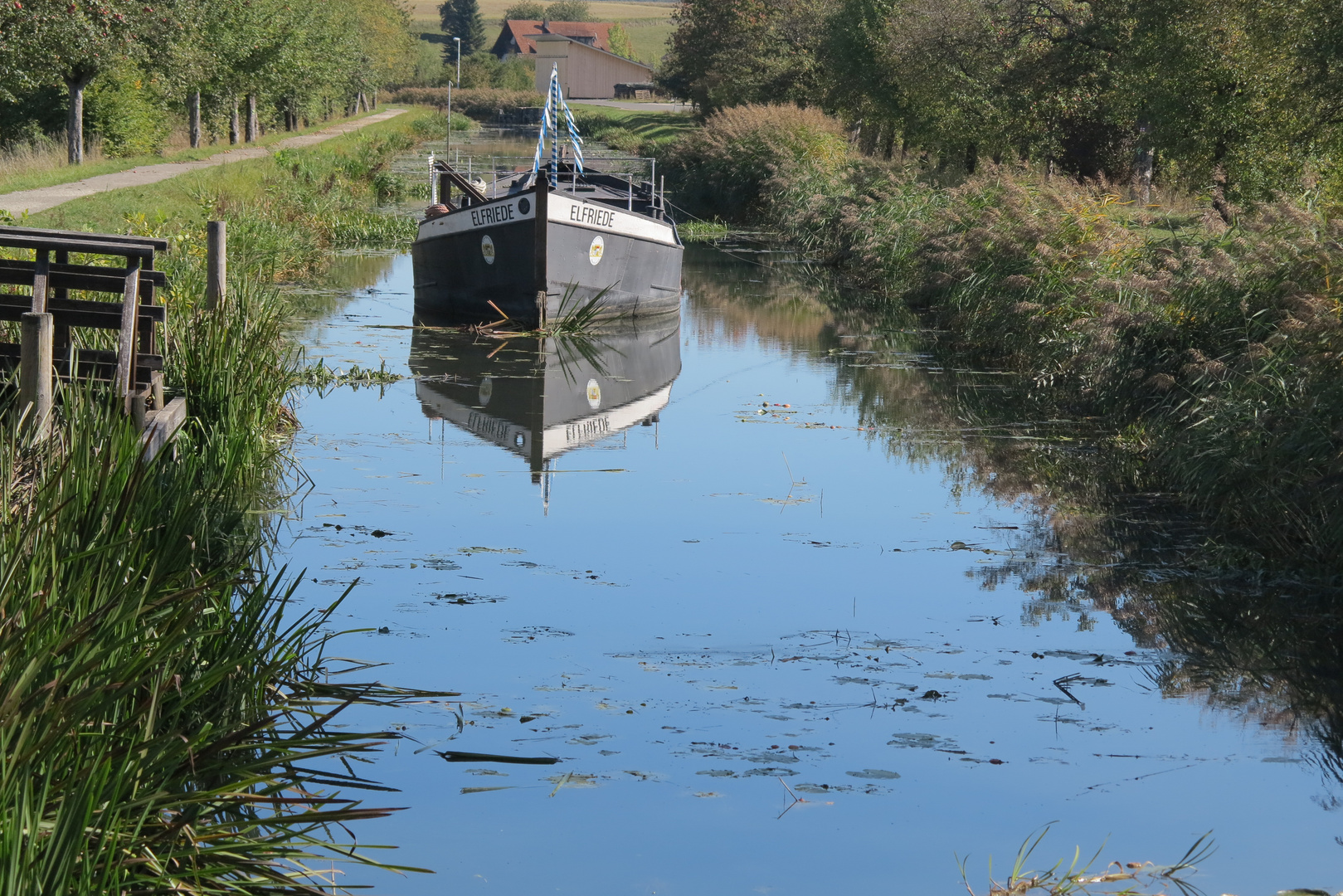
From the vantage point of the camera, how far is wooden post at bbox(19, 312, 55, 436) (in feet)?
19.7

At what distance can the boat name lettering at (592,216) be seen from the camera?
58.8 feet

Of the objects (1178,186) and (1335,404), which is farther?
(1178,186)

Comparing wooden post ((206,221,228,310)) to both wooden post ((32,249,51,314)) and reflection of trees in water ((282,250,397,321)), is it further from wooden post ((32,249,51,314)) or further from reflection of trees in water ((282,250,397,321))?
reflection of trees in water ((282,250,397,321))

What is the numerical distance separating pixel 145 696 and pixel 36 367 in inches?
93.2

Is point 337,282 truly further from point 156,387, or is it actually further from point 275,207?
point 156,387

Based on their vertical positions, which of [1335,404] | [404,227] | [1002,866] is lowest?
[1002,866]

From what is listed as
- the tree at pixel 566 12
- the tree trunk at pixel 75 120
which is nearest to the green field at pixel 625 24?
the tree at pixel 566 12

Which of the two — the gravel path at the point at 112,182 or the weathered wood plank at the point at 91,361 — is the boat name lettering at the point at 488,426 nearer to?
the weathered wood plank at the point at 91,361

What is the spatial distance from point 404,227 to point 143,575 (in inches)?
942

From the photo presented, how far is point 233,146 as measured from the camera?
37.7 m

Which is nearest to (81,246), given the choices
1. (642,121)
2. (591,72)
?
(642,121)

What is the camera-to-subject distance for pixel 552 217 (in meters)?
17.5

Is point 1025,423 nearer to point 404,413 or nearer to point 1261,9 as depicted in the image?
point 404,413

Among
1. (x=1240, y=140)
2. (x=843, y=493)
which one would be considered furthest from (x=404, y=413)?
(x=1240, y=140)
